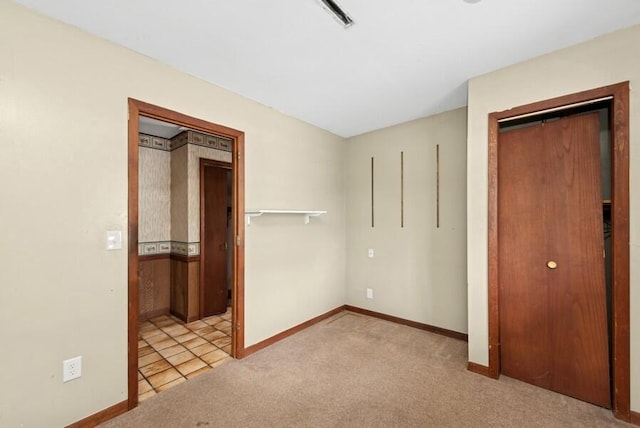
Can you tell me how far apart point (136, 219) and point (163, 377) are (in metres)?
1.40

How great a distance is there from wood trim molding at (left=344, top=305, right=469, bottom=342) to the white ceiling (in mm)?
2560

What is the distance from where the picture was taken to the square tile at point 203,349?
2.82 meters

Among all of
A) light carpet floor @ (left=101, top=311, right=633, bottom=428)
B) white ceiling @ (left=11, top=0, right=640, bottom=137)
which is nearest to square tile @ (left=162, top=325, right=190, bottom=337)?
light carpet floor @ (left=101, top=311, right=633, bottom=428)

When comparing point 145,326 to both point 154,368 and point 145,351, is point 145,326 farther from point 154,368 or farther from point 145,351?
point 154,368

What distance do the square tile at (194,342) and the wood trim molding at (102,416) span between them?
40.6 inches

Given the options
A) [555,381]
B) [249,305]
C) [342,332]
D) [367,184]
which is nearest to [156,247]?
[249,305]

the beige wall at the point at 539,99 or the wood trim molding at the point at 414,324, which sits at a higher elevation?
the beige wall at the point at 539,99

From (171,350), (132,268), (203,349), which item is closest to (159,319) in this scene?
(171,350)

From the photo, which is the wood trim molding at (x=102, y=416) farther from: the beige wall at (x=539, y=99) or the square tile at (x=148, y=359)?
the beige wall at (x=539, y=99)

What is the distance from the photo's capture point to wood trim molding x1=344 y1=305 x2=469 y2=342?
309 centimetres

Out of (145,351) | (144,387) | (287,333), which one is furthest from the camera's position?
(287,333)

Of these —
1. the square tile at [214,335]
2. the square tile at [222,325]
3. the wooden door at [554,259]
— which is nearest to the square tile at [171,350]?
the square tile at [214,335]

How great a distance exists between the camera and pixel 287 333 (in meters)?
3.18

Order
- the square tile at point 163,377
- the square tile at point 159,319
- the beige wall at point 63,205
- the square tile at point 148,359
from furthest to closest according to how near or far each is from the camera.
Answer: the square tile at point 159,319, the square tile at point 148,359, the square tile at point 163,377, the beige wall at point 63,205
